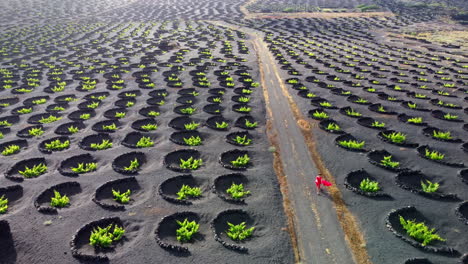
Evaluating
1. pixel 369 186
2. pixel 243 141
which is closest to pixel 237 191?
pixel 243 141

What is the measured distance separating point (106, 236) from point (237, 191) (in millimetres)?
6335

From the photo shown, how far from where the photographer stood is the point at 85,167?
18.9 m

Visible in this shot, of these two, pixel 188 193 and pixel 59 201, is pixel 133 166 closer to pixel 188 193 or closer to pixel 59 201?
pixel 59 201

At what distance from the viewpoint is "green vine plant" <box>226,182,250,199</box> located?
16.0 metres

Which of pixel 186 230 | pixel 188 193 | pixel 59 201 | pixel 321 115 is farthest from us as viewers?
pixel 321 115

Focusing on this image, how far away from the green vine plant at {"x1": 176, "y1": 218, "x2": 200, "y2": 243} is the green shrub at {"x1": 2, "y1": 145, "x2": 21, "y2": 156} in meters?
13.2

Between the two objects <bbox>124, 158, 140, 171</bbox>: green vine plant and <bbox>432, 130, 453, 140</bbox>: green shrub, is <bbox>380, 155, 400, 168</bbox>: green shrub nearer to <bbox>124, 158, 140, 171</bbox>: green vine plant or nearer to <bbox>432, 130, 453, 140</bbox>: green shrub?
<bbox>432, 130, 453, 140</bbox>: green shrub

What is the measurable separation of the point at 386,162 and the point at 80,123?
2104 centimetres

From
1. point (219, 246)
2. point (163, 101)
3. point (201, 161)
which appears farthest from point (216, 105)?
point (219, 246)

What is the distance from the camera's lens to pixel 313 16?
78.2 meters

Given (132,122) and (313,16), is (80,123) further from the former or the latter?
(313,16)

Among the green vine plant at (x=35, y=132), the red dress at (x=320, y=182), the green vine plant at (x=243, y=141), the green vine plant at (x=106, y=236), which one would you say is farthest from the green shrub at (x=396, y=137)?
the green vine plant at (x=35, y=132)

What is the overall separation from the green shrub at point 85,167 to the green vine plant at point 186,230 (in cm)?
Answer: 724

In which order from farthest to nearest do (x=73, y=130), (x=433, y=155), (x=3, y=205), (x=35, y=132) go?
(x=73, y=130), (x=35, y=132), (x=433, y=155), (x=3, y=205)
